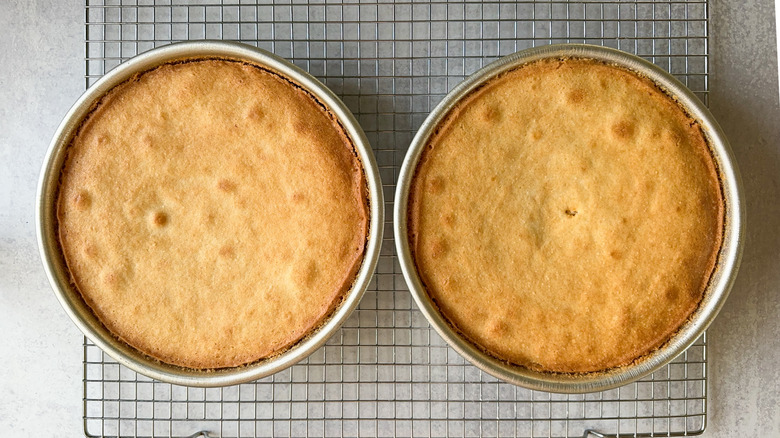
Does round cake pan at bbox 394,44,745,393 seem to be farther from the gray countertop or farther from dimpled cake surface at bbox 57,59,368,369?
the gray countertop

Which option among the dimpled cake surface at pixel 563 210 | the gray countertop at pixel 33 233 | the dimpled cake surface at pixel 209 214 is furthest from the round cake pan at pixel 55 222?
the gray countertop at pixel 33 233

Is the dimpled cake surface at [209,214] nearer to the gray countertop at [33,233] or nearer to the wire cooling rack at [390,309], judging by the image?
the wire cooling rack at [390,309]

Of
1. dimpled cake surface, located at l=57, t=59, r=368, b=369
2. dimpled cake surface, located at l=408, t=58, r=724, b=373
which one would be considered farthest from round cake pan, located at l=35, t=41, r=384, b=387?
dimpled cake surface, located at l=408, t=58, r=724, b=373

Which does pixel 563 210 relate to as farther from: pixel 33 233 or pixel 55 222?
pixel 33 233

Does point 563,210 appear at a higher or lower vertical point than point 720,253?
higher

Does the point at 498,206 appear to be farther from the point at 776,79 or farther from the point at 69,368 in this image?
the point at 69,368

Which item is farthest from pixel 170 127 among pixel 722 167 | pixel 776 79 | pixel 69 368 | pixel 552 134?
pixel 776 79

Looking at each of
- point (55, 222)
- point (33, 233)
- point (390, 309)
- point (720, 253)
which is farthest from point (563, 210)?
point (33, 233)
